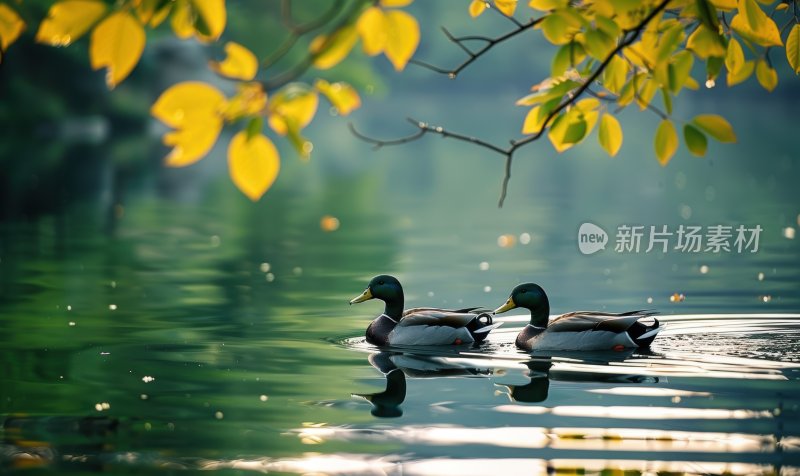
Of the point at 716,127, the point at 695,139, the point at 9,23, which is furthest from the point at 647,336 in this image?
the point at 9,23

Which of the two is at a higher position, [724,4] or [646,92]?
[724,4]

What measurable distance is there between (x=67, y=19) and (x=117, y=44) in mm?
125

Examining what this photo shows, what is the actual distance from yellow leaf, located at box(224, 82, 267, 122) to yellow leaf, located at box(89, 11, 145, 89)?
35 centimetres

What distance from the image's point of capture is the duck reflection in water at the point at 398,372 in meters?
7.96

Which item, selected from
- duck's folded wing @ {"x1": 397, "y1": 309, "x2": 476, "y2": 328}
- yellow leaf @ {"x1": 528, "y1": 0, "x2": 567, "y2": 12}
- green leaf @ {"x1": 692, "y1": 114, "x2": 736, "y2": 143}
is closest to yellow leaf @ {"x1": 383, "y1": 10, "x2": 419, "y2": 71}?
yellow leaf @ {"x1": 528, "y1": 0, "x2": 567, "y2": 12}

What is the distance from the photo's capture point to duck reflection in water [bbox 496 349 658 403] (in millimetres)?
8297

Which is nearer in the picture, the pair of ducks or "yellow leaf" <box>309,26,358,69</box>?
"yellow leaf" <box>309,26,358,69</box>

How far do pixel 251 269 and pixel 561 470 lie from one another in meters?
9.15

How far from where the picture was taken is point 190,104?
3100 millimetres

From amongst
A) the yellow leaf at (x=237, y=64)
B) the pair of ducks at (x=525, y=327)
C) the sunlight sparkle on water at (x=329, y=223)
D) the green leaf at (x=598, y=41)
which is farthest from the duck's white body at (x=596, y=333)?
the sunlight sparkle on water at (x=329, y=223)

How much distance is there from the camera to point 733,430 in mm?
7160

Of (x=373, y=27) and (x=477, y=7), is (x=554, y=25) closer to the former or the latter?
(x=477, y=7)

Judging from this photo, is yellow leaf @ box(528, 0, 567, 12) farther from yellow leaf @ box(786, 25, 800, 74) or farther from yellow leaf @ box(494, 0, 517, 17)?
yellow leaf @ box(786, 25, 800, 74)

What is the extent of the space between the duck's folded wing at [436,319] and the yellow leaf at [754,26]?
5.56 meters
